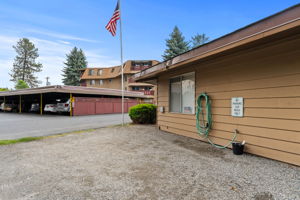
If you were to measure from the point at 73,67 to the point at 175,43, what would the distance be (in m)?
24.2

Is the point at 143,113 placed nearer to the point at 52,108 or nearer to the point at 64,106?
the point at 64,106

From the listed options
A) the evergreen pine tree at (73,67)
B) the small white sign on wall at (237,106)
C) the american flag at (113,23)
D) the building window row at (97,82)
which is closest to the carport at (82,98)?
the american flag at (113,23)

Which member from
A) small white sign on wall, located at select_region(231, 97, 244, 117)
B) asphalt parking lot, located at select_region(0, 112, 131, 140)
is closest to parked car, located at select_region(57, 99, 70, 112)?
asphalt parking lot, located at select_region(0, 112, 131, 140)

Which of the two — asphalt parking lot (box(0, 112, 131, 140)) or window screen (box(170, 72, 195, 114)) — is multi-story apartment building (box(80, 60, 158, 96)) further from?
window screen (box(170, 72, 195, 114))

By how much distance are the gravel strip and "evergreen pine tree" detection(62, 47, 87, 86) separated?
35.6 metres

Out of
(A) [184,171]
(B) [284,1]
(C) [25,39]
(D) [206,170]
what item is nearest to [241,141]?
(D) [206,170]

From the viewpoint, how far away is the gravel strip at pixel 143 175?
1924mm

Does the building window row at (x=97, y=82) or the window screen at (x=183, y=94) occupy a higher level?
the building window row at (x=97, y=82)

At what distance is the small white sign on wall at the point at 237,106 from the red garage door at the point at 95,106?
12739mm

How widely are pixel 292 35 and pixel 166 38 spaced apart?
27346mm

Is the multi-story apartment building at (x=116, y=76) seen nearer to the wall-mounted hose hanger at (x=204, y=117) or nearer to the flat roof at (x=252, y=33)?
the wall-mounted hose hanger at (x=204, y=117)

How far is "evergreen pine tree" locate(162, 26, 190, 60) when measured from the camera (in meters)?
27.0

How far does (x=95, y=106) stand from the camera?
14.7 meters

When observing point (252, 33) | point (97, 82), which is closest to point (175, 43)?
point (97, 82)
